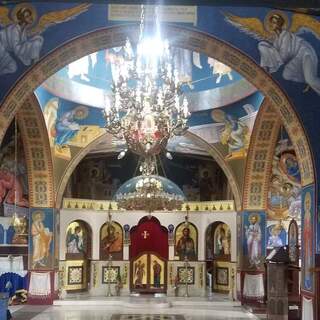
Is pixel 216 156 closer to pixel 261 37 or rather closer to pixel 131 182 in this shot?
pixel 131 182

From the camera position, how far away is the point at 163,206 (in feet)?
54.8

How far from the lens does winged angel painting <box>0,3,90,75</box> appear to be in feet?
35.5

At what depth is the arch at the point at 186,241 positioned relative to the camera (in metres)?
23.5

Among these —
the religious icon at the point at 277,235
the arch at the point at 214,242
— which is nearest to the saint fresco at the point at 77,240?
the arch at the point at 214,242

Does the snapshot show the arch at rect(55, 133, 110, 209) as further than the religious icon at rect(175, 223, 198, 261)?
No

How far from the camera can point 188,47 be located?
1224 centimetres

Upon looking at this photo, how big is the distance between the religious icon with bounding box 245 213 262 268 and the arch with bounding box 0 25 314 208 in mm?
7245

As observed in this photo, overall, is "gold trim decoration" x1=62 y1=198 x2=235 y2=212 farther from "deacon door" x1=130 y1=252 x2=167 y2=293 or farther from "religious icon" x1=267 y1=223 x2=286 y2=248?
"religious icon" x1=267 y1=223 x2=286 y2=248

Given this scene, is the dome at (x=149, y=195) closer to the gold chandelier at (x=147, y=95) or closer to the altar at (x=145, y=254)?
the gold chandelier at (x=147, y=95)

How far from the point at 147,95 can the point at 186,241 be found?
12.7 metres

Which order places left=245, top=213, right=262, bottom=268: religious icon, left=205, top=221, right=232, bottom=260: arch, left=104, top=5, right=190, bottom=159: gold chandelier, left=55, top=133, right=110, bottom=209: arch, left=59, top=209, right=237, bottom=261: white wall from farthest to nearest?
left=205, top=221, right=232, bottom=260: arch
left=59, top=209, right=237, bottom=261: white wall
left=55, top=133, right=110, bottom=209: arch
left=245, top=213, right=262, bottom=268: religious icon
left=104, top=5, right=190, bottom=159: gold chandelier

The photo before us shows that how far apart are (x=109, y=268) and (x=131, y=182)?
6840 millimetres

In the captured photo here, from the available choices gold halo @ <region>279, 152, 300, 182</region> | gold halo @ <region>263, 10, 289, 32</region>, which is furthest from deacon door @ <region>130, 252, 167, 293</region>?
gold halo @ <region>263, 10, 289, 32</region>

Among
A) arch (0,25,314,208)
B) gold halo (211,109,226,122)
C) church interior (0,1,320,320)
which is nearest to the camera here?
church interior (0,1,320,320)
